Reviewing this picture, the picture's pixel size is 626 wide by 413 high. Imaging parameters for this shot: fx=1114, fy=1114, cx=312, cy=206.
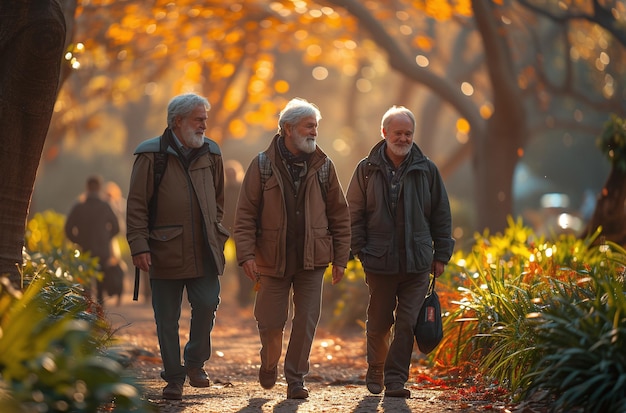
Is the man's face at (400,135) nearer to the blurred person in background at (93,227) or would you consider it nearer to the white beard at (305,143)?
the white beard at (305,143)

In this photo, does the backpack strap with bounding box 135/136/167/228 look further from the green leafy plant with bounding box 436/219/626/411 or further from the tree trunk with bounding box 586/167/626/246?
the tree trunk with bounding box 586/167/626/246

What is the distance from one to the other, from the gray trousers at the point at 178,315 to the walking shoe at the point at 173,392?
0.12 ft

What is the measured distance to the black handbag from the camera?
299 inches

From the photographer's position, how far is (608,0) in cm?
1903

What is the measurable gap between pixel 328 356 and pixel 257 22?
7.51 m

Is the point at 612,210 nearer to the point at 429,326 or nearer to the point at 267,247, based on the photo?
the point at 429,326

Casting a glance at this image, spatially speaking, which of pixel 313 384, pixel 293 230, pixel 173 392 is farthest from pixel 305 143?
pixel 313 384

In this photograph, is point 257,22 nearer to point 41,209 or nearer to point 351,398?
point 351,398

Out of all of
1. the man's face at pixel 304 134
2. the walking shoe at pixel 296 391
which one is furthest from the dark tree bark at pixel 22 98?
the walking shoe at pixel 296 391

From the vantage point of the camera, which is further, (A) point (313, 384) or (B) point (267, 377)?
(A) point (313, 384)

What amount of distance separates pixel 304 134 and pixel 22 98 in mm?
1917

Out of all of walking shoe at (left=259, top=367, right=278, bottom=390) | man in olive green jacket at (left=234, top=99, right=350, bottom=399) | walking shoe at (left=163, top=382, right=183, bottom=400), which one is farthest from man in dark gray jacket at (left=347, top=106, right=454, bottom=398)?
walking shoe at (left=163, top=382, right=183, bottom=400)

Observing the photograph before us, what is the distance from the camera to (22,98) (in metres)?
7.51

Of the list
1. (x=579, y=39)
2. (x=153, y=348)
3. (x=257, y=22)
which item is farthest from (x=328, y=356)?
(x=579, y=39)
